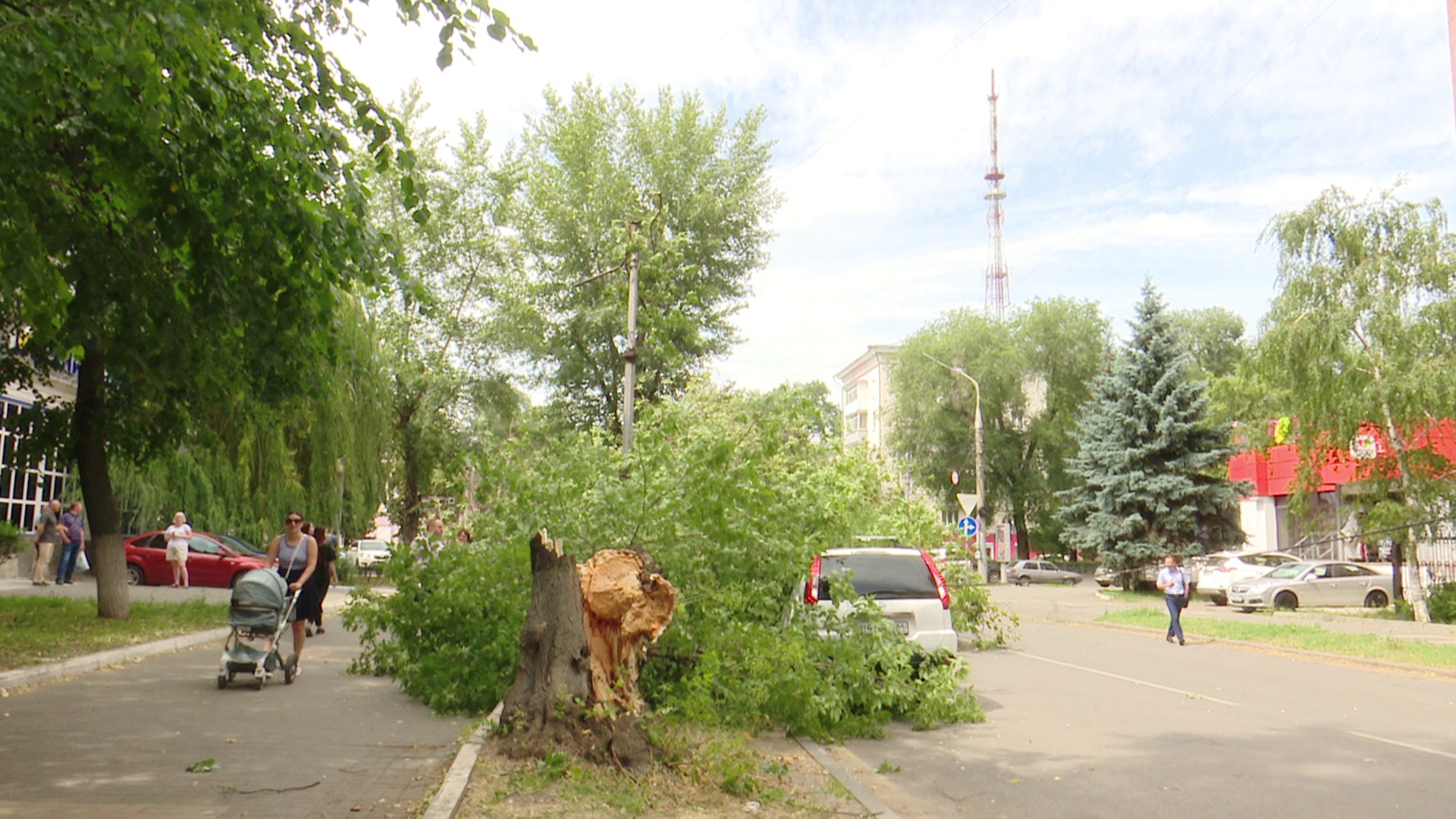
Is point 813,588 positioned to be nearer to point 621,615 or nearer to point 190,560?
point 621,615

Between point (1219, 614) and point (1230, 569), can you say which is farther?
point (1230, 569)

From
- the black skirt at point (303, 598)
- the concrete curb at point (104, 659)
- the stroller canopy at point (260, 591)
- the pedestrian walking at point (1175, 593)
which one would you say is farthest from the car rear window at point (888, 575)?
the pedestrian walking at point (1175, 593)

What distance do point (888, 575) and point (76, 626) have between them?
417 inches

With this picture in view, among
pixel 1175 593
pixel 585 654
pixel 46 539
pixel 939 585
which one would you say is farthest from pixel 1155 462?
pixel 585 654

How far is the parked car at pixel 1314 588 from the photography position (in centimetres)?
2906

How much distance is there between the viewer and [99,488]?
16781mm

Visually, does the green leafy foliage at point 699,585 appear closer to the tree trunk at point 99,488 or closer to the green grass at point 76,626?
the green grass at point 76,626

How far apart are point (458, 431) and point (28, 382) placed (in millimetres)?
23842

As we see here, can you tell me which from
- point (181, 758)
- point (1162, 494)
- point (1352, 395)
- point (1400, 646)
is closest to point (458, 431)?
point (1162, 494)

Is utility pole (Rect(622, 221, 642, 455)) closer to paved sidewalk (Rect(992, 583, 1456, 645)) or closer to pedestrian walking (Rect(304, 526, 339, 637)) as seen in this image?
pedestrian walking (Rect(304, 526, 339, 637))

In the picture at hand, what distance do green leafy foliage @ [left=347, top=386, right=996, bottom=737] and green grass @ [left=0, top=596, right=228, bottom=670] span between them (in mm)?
4040

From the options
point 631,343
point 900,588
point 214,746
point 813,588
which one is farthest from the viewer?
point 631,343

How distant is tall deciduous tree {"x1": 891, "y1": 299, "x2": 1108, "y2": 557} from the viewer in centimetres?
5441

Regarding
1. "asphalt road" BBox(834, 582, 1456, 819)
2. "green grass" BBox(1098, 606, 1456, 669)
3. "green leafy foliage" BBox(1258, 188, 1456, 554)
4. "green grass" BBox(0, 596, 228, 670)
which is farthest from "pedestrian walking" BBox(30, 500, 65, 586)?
"green leafy foliage" BBox(1258, 188, 1456, 554)
